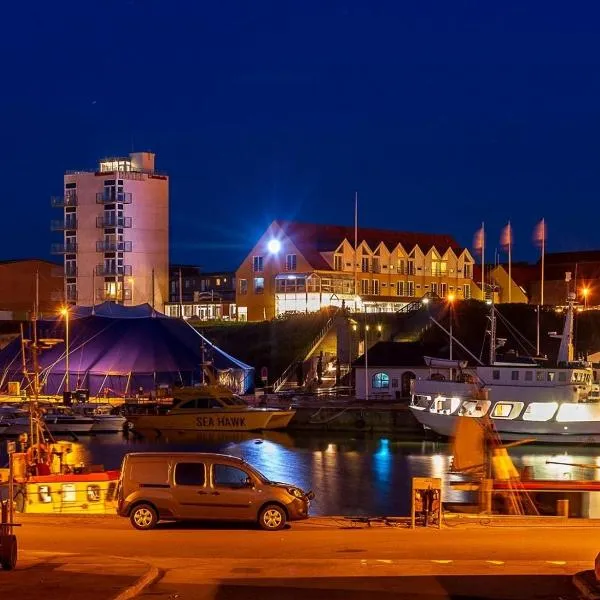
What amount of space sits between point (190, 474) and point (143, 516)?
115 cm

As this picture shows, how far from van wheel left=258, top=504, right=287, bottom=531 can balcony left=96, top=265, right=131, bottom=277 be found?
79566mm

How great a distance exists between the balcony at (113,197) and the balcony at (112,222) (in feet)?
4.46

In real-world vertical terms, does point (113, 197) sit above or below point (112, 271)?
above

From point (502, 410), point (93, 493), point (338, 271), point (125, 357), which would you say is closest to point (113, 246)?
point (338, 271)

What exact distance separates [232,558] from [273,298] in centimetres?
7732

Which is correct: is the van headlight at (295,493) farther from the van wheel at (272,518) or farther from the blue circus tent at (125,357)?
the blue circus tent at (125,357)

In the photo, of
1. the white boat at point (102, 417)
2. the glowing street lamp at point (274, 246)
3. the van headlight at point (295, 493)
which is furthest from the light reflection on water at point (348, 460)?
the glowing street lamp at point (274, 246)

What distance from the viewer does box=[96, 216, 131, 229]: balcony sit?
99625mm

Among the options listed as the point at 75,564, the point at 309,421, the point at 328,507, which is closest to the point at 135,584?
the point at 75,564

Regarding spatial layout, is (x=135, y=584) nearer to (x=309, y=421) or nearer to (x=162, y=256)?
(x=309, y=421)

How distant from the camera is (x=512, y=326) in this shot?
256ft

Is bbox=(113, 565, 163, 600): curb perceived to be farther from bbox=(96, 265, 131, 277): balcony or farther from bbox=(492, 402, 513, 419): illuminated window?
bbox=(96, 265, 131, 277): balcony

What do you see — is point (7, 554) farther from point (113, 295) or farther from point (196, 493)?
point (113, 295)

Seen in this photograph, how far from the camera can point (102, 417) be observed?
2480 inches
